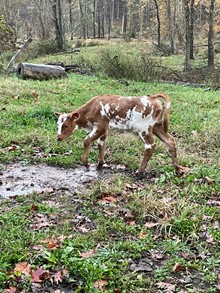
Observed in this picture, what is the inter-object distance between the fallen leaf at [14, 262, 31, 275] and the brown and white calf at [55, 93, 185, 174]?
352cm

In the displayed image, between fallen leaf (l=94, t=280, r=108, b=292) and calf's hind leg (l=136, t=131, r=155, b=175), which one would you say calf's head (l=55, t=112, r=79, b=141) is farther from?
fallen leaf (l=94, t=280, r=108, b=292)

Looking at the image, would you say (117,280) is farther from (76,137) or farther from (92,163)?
(76,137)

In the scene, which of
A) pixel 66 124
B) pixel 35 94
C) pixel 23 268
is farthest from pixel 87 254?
pixel 35 94

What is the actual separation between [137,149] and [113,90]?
7.28m

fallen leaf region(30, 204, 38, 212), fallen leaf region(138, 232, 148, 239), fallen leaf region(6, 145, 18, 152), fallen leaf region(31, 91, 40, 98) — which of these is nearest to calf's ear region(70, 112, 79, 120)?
fallen leaf region(6, 145, 18, 152)

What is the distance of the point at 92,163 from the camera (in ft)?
28.3

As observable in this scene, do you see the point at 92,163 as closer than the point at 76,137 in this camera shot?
Yes

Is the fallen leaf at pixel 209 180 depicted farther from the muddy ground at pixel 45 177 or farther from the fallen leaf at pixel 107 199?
the fallen leaf at pixel 107 199

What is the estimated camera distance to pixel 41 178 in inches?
305

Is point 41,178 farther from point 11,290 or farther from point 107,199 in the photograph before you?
point 11,290

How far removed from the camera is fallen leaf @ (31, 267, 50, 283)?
15.2ft

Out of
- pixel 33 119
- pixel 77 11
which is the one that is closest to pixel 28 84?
pixel 33 119

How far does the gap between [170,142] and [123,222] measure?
2422 mm

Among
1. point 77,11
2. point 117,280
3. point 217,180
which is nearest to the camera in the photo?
point 117,280
